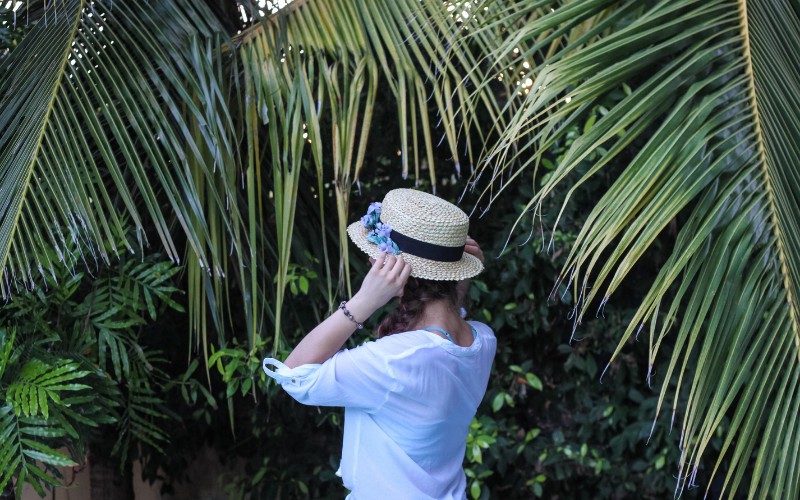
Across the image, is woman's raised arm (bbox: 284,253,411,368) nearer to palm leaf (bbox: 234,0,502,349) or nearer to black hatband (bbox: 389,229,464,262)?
black hatband (bbox: 389,229,464,262)

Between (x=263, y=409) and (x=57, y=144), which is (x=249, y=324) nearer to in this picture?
(x=57, y=144)

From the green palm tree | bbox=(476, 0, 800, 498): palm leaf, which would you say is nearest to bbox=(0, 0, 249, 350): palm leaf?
the green palm tree

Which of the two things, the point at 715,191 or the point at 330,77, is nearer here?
the point at 715,191

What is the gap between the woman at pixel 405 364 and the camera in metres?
1.72

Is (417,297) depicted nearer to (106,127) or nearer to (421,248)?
(421,248)

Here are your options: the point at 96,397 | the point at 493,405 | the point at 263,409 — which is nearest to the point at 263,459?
the point at 263,409

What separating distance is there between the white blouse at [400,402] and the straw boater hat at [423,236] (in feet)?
0.47

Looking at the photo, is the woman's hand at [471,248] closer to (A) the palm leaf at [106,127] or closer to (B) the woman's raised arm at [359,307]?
(B) the woman's raised arm at [359,307]

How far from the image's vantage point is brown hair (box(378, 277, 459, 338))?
184 centimetres

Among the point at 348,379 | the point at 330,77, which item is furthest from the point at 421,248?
the point at 330,77

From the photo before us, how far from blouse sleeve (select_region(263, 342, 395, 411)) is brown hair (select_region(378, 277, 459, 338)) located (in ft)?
0.54

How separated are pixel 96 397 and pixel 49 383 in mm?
203

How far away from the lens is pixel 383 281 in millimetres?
1739

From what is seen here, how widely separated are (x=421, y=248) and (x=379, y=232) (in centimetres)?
9
